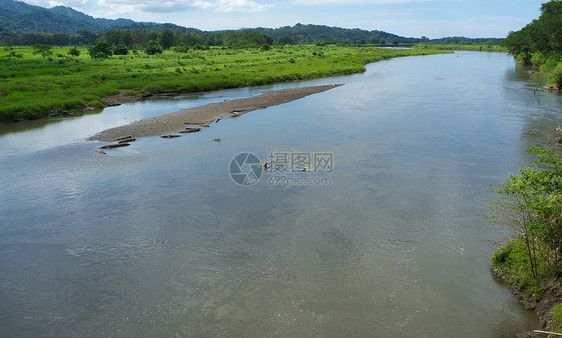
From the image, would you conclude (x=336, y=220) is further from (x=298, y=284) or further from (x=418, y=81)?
(x=418, y=81)

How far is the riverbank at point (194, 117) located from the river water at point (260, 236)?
7.43ft

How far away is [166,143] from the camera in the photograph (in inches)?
960

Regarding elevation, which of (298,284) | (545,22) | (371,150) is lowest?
(298,284)

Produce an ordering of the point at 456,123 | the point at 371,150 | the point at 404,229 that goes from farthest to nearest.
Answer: the point at 456,123
the point at 371,150
the point at 404,229

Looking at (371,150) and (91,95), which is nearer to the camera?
(371,150)

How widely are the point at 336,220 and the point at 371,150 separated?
354 inches

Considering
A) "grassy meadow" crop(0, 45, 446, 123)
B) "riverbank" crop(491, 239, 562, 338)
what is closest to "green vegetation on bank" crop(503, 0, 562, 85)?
"grassy meadow" crop(0, 45, 446, 123)

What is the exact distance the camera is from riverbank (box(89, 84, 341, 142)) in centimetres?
2678

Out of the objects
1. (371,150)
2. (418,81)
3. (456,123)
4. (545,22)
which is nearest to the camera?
(371,150)

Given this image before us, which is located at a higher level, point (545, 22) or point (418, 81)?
point (545, 22)

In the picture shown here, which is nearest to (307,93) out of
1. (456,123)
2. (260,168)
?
(456,123)

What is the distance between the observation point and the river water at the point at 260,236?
943 centimetres

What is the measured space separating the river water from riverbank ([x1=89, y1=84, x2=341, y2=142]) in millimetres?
2265

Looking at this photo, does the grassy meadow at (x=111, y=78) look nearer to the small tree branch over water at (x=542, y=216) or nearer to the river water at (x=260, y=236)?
the river water at (x=260, y=236)
